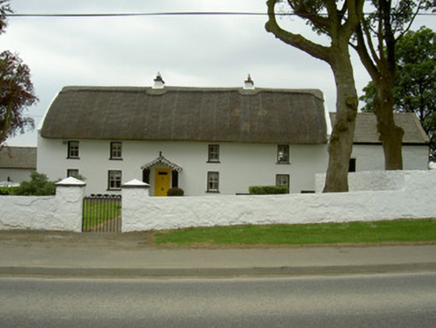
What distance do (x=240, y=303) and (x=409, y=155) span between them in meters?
27.6

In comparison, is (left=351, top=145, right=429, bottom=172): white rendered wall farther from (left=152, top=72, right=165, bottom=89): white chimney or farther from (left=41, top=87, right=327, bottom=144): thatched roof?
(left=152, top=72, right=165, bottom=89): white chimney

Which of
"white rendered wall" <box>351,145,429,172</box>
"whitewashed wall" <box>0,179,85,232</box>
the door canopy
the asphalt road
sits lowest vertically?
the asphalt road

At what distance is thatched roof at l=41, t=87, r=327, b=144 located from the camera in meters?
29.3

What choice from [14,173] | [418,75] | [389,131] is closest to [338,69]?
[389,131]

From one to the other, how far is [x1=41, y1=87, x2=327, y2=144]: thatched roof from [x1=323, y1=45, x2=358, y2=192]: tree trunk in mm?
11996

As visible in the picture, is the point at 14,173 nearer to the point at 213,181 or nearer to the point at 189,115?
the point at 189,115

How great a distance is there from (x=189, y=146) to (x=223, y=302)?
23434mm

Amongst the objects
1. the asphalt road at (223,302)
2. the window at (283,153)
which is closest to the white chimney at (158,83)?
the window at (283,153)

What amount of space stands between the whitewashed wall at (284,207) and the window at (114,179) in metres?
16.4

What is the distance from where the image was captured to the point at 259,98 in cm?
3167

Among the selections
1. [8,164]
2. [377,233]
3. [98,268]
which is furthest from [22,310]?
[8,164]

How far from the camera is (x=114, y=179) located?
30.0 m

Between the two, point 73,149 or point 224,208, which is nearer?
point 224,208

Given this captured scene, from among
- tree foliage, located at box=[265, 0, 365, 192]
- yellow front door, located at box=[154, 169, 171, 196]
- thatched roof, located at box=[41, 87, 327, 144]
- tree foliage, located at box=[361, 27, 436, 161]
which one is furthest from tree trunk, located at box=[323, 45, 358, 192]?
tree foliage, located at box=[361, 27, 436, 161]
